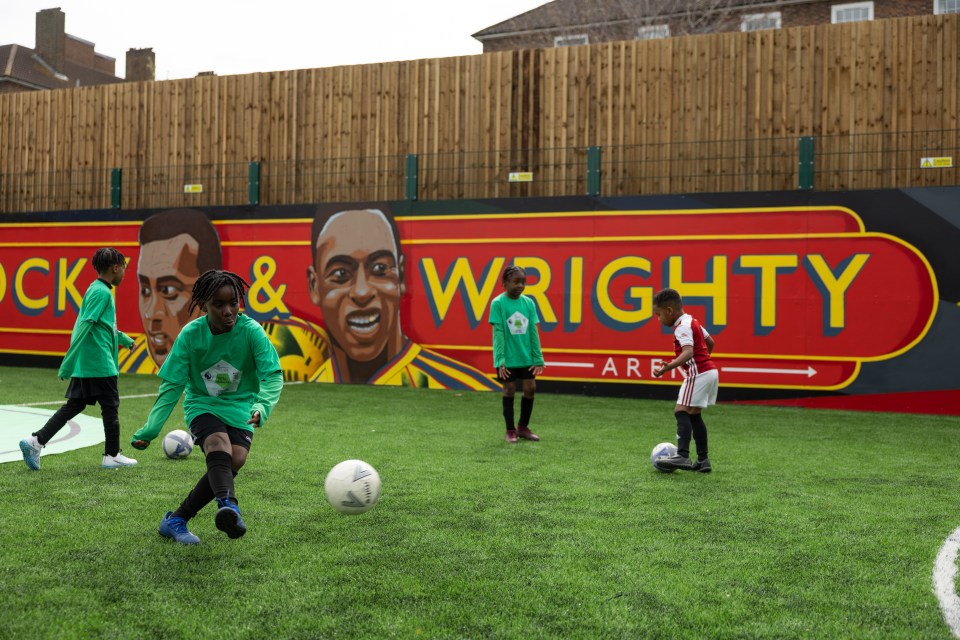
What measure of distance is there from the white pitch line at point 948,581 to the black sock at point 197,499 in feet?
11.6

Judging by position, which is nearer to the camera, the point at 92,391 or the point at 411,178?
the point at 92,391

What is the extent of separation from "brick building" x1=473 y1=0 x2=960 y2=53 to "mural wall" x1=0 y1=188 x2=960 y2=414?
15.1 m

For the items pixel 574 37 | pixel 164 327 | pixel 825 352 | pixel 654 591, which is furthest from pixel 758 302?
pixel 574 37

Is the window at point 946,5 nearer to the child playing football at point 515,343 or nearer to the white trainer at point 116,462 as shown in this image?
the child playing football at point 515,343

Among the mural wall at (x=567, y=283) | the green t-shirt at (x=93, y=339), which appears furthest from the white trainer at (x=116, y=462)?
the mural wall at (x=567, y=283)

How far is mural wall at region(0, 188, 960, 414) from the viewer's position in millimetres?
12953

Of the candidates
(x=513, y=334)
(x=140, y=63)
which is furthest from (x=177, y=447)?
(x=140, y=63)

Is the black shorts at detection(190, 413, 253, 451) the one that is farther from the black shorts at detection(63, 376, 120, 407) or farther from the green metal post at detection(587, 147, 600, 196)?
the green metal post at detection(587, 147, 600, 196)

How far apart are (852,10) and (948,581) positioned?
29230mm

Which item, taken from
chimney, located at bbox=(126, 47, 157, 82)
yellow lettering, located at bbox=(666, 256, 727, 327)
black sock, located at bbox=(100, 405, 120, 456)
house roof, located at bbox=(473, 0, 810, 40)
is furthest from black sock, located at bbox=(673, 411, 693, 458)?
chimney, located at bbox=(126, 47, 157, 82)

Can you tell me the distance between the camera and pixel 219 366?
4.79m

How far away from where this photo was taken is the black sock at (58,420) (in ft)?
22.6

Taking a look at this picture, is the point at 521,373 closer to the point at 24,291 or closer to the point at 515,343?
the point at 515,343

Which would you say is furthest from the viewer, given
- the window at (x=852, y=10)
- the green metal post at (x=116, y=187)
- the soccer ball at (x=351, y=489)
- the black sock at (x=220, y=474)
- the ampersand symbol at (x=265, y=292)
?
the window at (x=852, y=10)
